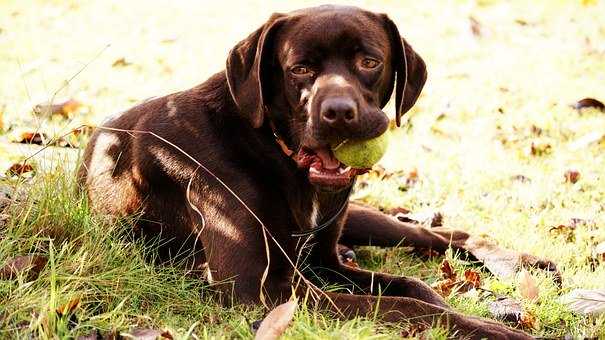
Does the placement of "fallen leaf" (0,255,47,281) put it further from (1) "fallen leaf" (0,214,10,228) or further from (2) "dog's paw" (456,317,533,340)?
(2) "dog's paw" (456,317,533,340)

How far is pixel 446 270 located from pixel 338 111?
4.48 feet

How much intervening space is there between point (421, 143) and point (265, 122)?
2.89m

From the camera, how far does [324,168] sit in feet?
12.3

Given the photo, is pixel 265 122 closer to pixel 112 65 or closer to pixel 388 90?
pixel 388 90

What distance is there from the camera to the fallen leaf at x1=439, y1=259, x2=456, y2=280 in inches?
173

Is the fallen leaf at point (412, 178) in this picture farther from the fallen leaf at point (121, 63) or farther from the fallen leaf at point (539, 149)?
the fallen leaf at point (121, 63)

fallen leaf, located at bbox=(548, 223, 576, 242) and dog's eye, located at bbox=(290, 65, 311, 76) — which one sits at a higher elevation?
dog's eye, located at bbox=(290, 65, 311, 76)

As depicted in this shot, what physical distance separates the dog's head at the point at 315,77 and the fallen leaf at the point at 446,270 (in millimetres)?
895

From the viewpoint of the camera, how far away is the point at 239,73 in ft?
12.6

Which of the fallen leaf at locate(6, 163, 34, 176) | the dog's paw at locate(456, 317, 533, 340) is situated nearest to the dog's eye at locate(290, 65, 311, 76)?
the dog's paw at locate(456, 317, 533, 340)

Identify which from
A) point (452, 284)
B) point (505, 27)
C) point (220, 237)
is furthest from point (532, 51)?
point (220, 237)

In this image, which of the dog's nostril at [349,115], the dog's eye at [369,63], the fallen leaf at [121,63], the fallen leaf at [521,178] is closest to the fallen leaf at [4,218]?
the dog's nostril at [349,115]

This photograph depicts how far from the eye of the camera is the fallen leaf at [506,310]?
3.71 metres

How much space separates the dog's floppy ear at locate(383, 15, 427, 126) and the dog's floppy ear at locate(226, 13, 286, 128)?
0.52 meters
